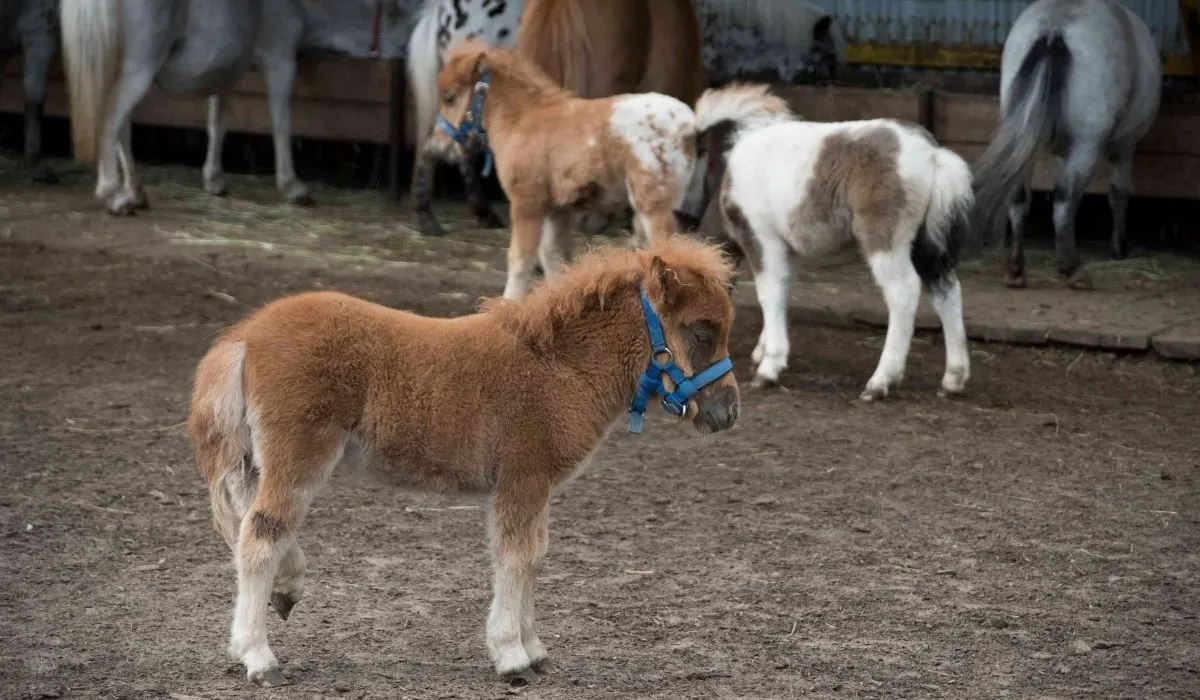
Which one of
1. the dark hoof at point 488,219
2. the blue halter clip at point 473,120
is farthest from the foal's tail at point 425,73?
the blue halter clip at point 473,120

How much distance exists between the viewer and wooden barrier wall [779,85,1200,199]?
991 centimetres

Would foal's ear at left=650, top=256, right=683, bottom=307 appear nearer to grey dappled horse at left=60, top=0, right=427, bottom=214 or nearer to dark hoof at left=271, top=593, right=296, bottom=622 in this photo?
dark hoof at left=271, top=593, right=296, bottom=622


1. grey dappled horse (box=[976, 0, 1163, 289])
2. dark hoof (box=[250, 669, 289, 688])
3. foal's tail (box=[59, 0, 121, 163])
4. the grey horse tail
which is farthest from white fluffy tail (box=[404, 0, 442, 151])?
dark hoof (box=[250, 669, 289, 688])

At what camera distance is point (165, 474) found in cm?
562

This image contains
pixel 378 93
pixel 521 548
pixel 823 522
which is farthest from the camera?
pixel 378 93

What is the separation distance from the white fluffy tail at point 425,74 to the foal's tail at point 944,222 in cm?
459

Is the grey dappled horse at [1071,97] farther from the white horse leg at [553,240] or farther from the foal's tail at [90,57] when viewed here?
the foal's tail at [90,57]

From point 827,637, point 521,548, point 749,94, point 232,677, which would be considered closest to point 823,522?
point 827,637

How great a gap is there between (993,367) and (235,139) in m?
8.65

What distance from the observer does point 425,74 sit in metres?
10.6

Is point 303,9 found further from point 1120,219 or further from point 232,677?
point 232,677

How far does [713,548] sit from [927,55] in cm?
785

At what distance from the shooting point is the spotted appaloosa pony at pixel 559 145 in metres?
7.25

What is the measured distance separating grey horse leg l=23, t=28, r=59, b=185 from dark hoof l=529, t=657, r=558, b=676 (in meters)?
9.77
